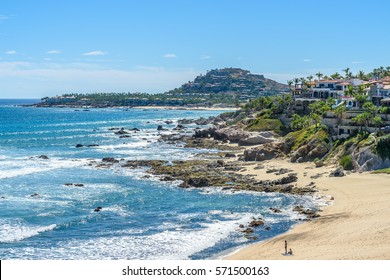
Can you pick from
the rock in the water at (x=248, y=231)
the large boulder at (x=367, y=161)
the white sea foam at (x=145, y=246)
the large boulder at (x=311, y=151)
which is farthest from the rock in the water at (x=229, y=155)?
the rock in the water at (x=248, y=231)

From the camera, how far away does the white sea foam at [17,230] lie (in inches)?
1539

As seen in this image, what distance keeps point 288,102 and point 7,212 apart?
68862 mm

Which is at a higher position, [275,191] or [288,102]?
[288,102]

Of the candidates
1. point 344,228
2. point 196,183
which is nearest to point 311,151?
point 196,183

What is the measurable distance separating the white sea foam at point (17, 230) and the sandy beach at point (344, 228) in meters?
15.2

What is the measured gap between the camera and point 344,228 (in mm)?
38469

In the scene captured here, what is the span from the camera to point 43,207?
48500 millimetres

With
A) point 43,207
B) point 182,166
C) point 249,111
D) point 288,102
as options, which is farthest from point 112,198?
point 249,111

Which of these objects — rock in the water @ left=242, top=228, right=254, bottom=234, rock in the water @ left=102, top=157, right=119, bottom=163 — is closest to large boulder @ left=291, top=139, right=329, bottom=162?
rock in the water @ left=102, top=157, right=119, bottom=163

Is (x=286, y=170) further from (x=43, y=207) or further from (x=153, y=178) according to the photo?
(x=43, y=207)

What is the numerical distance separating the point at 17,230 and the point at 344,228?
2393cm

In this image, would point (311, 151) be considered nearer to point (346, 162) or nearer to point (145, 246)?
point (346, 162)

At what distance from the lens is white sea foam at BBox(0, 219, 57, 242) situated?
39.1 metres

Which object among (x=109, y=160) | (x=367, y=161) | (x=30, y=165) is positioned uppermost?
(x=367, y=161)
